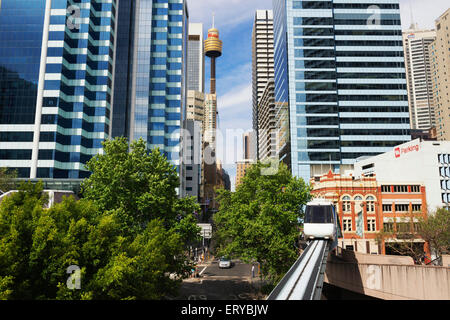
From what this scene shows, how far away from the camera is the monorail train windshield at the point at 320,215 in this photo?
93.0ft

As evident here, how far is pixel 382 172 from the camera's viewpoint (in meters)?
81.5

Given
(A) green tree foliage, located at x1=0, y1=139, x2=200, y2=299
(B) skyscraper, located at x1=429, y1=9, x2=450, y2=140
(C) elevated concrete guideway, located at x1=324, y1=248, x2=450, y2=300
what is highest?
(B) skyscraper, located at x1=429, y1=9, x2=450, y2=140

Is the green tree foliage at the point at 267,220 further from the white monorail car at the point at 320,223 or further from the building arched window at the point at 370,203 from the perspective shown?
the building arched window at the point at 370,203

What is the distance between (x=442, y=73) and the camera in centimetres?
16600

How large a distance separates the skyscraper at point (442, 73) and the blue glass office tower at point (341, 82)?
57.5 meters

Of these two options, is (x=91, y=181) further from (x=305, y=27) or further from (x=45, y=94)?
(x=305, y=27)

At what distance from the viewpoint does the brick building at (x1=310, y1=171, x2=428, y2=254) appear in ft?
227

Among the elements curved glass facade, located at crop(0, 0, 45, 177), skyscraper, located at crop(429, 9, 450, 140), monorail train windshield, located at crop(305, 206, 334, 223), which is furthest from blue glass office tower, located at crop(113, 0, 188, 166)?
skyscraper, located at crop(429, 9, 450, 140)

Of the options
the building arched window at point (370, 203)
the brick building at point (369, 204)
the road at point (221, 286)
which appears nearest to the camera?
the road at point (221, 286)

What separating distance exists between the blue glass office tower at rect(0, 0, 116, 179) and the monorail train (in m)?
72.9

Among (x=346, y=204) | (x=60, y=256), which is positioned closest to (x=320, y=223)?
(x=60, y=256)

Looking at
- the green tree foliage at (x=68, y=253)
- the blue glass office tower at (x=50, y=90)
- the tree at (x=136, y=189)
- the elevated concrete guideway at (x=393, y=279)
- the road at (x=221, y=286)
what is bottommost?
the road at (x=221, y=286)

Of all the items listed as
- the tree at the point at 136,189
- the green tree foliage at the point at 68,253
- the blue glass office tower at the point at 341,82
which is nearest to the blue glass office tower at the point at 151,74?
the blue glass office tower at the point at 341,82

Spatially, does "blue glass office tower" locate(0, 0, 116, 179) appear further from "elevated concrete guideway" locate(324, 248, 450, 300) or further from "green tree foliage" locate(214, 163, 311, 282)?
"elevated concrete guideway" locate(324, 248, 450, 300)
